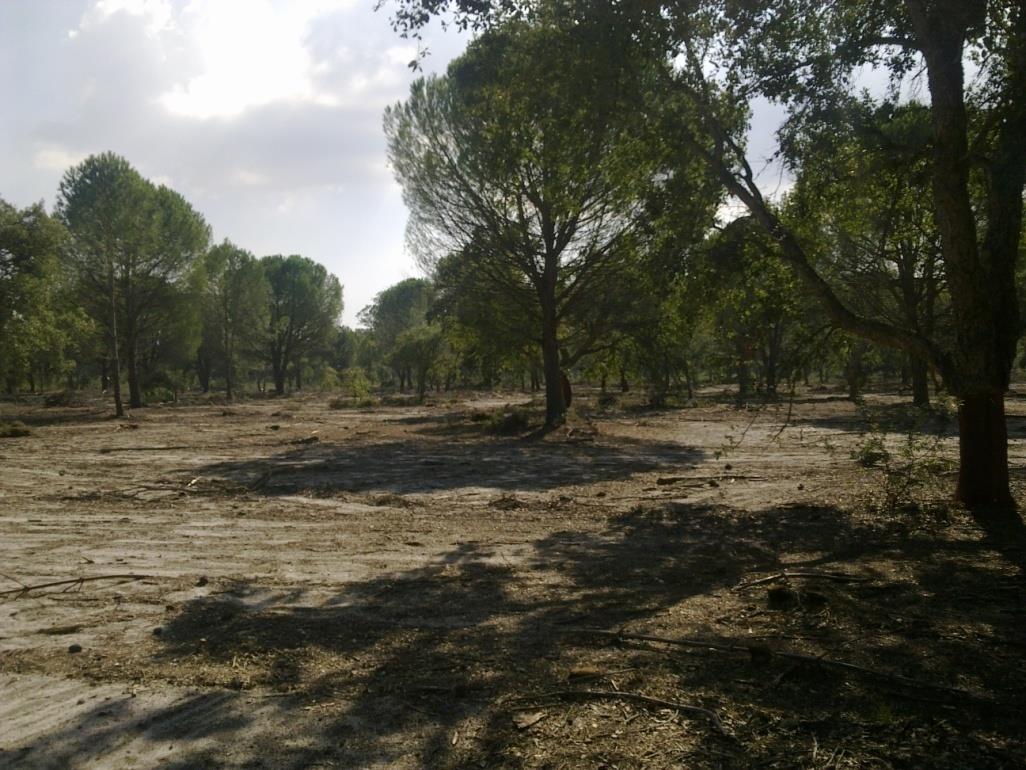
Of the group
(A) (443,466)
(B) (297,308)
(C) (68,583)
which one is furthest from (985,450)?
(B) (297,308)

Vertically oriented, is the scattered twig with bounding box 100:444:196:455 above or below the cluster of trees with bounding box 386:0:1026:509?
below

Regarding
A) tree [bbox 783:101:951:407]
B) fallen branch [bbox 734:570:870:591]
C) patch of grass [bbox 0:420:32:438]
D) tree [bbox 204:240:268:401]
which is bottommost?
fallen branch [bbox 734:570:870:591]

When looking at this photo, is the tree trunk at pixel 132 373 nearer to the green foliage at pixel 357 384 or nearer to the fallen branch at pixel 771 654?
the green foliage at pixel 357 384

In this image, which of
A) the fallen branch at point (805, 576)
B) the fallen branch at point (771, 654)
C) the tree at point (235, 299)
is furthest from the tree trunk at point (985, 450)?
the tree at point (235, 299)

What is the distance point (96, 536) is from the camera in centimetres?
870

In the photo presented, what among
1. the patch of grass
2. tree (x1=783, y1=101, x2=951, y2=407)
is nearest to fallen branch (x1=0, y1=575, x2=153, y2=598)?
tree (x1=783, y1=101, x2=951, y2=407)

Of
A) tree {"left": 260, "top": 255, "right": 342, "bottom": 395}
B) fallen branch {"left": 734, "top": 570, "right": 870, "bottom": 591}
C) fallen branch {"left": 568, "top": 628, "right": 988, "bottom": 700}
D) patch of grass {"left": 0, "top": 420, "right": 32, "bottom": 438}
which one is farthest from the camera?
tree {"left": 260, "top": 255, "right": 342, "bottom": 395}

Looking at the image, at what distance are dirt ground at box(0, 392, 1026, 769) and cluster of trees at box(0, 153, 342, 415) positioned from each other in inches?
746

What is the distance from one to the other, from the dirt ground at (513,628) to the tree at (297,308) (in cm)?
5831

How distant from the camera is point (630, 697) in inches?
157

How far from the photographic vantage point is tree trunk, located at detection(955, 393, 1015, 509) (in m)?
8.35

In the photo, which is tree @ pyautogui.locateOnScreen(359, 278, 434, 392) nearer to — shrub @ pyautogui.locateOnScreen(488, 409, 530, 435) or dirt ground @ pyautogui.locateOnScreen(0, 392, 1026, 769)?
shrub @ pyautogui.locateOnScreen(488, 409, 530, 435)

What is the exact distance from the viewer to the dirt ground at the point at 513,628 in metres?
3.60

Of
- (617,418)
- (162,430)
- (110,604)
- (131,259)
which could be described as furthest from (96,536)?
(131,259)
